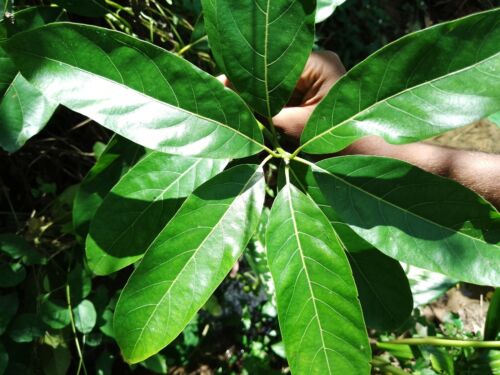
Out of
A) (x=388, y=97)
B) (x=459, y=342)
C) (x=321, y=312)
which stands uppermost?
(x=388, y=97)

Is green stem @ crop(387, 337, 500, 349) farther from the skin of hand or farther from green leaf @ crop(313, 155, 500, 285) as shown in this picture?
green leaf @ crop(313, 155, 500, 285)

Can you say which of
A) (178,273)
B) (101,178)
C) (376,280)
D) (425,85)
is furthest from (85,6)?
(376,280)

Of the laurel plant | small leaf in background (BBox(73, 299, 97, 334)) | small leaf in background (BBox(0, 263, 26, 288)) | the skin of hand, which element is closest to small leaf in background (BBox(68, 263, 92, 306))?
small leaf in background (BBox(73, 299, 97, 334))

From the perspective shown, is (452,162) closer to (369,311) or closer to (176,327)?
(369,311)

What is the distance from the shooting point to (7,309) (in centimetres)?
130

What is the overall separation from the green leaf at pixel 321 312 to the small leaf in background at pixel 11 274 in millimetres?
925

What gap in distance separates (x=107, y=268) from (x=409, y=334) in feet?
5.46

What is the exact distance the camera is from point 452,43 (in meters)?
0.69

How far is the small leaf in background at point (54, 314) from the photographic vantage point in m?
1.32

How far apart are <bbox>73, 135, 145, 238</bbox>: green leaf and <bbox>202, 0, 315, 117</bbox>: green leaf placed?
45cm

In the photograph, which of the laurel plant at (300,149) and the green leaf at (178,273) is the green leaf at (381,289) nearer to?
the laurel plant at (300,149)

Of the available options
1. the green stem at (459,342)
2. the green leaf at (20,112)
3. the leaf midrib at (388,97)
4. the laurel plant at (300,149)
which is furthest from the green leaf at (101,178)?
the green stem at (459,342)

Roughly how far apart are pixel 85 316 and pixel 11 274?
255 mm

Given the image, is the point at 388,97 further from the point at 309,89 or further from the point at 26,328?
the point at 26,328
